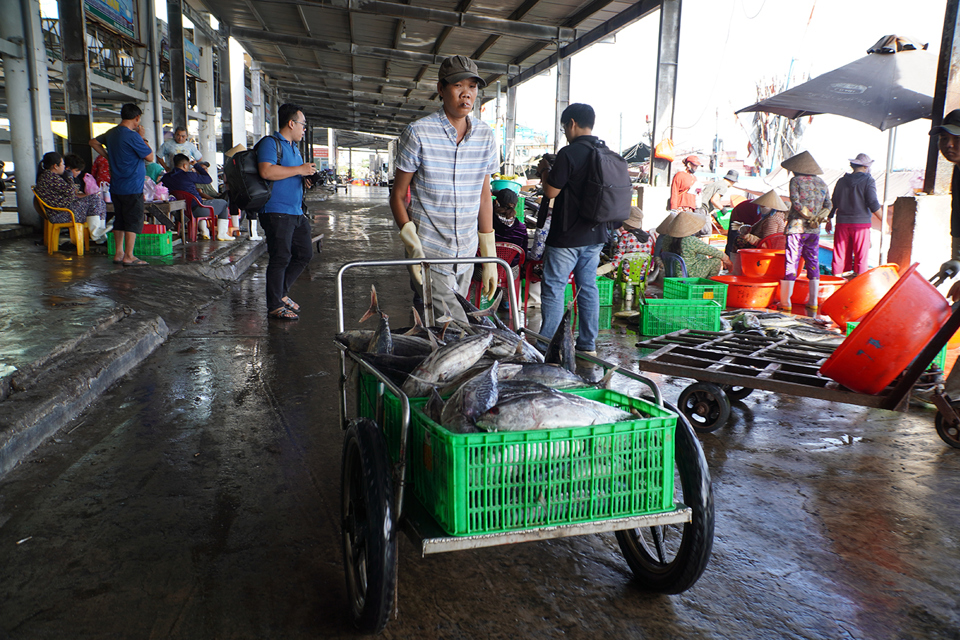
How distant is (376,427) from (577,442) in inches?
25.3

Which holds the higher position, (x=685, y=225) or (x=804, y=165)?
(x=804, y=165)

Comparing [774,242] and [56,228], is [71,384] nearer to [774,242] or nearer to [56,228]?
[56,228]

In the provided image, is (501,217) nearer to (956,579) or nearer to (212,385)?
(212,385)

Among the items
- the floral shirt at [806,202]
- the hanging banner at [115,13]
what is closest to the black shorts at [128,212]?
the hanging banner at [115,13]

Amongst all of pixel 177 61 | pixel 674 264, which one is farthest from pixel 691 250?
pixel 177 61

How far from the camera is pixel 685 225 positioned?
7.93m

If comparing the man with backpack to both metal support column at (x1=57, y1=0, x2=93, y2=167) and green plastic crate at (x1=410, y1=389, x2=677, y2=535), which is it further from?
metal support column at (x1=57, y1=0, x2=93, y2=167)

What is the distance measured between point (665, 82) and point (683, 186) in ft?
14.6

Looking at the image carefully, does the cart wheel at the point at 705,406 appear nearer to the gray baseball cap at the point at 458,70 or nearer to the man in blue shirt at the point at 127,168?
the gray baseball cap at the point at 458,70

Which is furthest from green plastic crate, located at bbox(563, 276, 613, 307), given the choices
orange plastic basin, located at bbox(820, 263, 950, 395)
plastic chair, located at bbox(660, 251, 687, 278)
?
orange plastic basin, located at bbox(820, 263, 950, 395)

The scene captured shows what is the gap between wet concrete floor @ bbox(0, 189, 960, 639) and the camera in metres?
2.19

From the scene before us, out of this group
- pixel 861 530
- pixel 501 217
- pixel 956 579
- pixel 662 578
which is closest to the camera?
pixel 662 578

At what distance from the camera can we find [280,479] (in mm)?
3256

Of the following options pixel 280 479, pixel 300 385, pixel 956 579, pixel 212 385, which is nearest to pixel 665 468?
pixel 956 579
